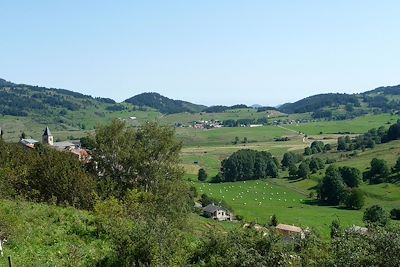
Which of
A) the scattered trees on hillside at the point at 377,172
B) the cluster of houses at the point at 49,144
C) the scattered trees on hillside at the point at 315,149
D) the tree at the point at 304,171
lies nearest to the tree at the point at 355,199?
the scattered trees on hillside at the point at 377,172

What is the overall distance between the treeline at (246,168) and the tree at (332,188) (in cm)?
3924

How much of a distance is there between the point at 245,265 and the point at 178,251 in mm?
4154

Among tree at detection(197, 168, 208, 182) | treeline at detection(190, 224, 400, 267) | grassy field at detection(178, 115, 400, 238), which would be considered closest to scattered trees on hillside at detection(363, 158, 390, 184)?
grassy field at detection(178, 115, 400, 238)

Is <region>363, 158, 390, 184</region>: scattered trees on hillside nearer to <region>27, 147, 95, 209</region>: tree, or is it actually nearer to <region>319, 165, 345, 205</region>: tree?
<region>319, 165, 345, 205</region>: tree

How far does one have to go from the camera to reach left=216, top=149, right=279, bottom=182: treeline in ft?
521

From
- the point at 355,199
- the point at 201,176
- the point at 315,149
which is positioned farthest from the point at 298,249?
the point at 315,149

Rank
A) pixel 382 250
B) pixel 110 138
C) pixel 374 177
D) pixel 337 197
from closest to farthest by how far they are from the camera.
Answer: pixel 382 250, pixel 110 138, pixel 337 197, pixel 374 177

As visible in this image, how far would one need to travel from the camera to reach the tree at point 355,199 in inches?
4252

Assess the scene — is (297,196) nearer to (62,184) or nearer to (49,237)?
(62,184)

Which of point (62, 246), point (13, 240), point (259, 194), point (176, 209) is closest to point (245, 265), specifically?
point (62, 246)

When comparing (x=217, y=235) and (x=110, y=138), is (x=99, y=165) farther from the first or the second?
(x=217, y=235)

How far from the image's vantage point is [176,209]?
4297cm

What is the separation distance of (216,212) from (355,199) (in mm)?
32446

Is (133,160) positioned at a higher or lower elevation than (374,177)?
higher
